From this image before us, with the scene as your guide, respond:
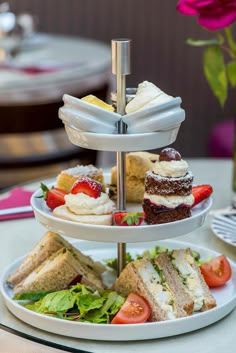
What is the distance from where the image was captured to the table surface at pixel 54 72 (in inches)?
124

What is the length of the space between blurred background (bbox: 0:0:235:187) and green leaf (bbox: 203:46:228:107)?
2.54 metres

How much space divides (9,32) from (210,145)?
0.99 m

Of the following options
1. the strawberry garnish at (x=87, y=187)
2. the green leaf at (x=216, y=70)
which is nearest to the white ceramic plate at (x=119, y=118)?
the strawberry garnish at (x=87, y=187)

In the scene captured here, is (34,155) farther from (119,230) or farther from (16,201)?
(119,230)

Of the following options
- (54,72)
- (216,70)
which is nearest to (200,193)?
(216,70)

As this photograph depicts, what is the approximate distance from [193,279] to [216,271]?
0.29ft

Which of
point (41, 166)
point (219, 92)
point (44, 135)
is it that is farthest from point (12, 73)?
point (219, 92)

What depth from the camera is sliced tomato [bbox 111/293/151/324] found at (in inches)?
48.4

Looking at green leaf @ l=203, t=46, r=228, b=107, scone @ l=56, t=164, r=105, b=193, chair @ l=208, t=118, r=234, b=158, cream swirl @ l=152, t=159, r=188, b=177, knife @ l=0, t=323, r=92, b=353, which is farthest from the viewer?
chair @ l=208, t=118, r=234, b=158

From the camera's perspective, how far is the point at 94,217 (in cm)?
127

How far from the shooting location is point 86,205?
1.28m

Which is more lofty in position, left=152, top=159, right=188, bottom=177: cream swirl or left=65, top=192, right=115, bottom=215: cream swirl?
left=152, top=159, right=188, bottom=177: cream swirl

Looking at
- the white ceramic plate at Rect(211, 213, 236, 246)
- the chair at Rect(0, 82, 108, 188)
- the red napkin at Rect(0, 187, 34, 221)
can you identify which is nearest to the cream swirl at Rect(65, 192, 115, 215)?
the white ceramic plate at Rect(211, 213, 236, 246)

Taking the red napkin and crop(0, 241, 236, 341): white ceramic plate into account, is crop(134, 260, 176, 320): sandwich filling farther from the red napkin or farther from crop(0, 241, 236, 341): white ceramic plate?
the red napkin
